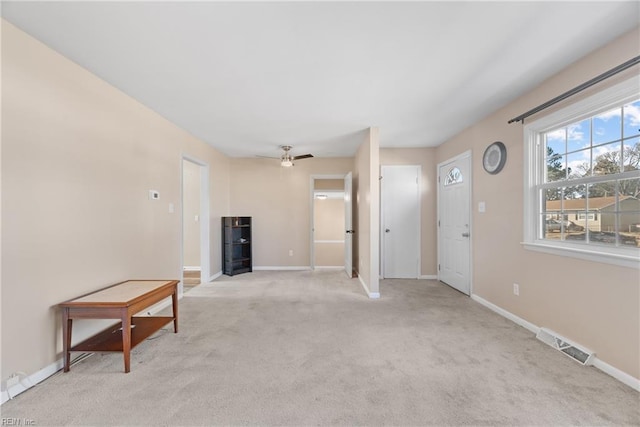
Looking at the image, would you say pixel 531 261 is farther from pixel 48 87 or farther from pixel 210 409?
pixel 48 87

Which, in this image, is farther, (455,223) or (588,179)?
(455,223)

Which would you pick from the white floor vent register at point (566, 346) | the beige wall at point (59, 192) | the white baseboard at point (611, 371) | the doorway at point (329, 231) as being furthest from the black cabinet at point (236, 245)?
the white floor vent register at point (566, 346)

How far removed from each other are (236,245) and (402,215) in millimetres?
3481

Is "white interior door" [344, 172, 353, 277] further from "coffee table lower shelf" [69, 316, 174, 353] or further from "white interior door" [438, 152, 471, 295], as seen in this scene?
"coffee table lower shelf" [69, 316, 174, 353]

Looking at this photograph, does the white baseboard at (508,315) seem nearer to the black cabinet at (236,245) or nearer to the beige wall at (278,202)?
the beige wall at (278,202)

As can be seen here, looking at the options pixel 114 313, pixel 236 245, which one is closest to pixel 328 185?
pixel 236 245

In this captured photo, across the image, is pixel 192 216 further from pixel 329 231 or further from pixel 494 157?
pixel 494 157

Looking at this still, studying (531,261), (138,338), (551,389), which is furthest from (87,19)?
(531,261)

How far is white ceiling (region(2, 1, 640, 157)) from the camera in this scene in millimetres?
1649

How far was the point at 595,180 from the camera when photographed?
218cm

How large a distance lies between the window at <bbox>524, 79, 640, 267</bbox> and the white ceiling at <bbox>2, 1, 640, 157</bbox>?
477 millimetres

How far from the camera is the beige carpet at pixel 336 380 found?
1583 mm

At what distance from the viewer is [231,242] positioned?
5.41 meters

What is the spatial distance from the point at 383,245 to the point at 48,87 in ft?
15.5
